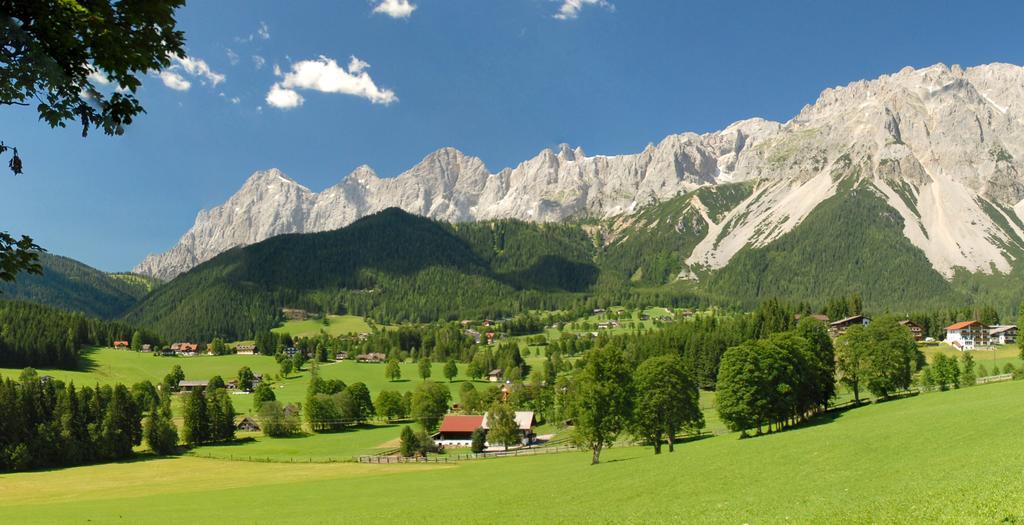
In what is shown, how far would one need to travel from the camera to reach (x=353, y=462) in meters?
94.4

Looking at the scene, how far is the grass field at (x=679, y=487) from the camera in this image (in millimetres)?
26617

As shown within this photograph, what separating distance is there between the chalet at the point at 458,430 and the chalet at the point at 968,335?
12706 cm

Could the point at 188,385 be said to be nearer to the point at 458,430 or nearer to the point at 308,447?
the point at 308,447

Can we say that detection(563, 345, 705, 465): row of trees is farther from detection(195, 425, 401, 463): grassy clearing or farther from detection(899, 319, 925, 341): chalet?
detection(899, 319, 925, 341): chalet

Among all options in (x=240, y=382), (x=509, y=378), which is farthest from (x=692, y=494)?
(x=240, y=382)

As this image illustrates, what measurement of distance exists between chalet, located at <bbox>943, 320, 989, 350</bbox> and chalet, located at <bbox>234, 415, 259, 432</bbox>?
167 metres

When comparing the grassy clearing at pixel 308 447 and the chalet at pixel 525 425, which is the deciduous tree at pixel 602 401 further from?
the chalet at pixel 525 425

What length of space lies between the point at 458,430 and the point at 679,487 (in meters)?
83.4

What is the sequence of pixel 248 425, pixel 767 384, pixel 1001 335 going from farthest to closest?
1. pixel 1001 335
2. pixel 248 425
3. pixel 767 384

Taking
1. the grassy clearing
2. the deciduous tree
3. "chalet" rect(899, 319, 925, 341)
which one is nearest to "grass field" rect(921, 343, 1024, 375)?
"chalet" rect(899, 319, 925, 341)

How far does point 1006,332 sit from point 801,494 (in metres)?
187

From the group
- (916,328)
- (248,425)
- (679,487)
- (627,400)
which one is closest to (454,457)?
(627,400)

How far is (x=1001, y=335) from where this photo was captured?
17300 cm

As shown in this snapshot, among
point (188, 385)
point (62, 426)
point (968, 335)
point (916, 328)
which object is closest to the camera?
point (62, 426)
